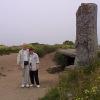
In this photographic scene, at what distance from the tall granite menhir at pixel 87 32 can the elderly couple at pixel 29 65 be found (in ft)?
8.06

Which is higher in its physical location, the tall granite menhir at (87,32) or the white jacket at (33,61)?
the tall granite menhir at (87,32)

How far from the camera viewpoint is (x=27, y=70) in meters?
16.2

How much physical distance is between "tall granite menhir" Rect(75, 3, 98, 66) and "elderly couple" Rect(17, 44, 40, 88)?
246cm

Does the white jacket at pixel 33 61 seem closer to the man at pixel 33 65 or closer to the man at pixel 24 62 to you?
the man at pixel 33 65

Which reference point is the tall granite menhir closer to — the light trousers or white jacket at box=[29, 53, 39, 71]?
white jacket at box=[29, 53, 39, 71]

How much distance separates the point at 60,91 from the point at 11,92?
3317mm

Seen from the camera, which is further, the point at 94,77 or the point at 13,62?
the point at 13,62

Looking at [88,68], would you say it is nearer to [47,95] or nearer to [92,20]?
[92,20]

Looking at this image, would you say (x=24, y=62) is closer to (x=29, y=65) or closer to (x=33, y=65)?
(x=29, y=65)

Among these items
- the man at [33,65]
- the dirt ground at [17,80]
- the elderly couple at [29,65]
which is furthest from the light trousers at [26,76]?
the dirt ground at [17,80]

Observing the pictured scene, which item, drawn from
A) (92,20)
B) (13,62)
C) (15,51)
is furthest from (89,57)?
(15,51)

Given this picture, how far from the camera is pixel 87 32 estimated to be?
17594mm

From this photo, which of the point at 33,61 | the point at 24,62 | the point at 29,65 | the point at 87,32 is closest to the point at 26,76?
the point at 29,65

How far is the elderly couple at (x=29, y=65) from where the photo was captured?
16.0 m
